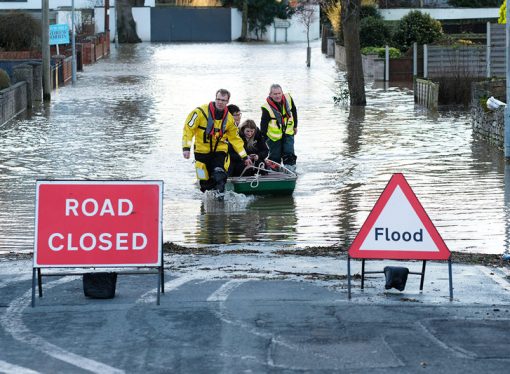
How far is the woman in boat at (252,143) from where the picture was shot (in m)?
18.0

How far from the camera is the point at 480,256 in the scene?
1236 centimetres

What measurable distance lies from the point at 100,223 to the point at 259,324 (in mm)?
1657

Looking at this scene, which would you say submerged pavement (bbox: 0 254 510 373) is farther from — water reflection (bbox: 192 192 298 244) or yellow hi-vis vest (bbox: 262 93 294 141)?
yellow hi-vis vest (bbox: 262 93 294 141)

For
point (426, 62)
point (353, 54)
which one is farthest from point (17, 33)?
point (353, 54)

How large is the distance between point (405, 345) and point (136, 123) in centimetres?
2076

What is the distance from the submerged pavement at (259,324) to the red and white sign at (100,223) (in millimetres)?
379

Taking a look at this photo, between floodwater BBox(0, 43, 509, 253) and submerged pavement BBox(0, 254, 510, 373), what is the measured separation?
268 cm

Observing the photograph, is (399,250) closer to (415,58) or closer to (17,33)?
(415,58)

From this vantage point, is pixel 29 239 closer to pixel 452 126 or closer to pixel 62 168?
pixel 62 168

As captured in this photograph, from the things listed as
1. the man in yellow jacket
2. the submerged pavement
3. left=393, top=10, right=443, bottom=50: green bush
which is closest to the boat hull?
the man in yellow jacket

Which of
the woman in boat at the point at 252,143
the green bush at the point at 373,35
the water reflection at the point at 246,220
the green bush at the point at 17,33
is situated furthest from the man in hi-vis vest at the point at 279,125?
the green bush at the point at 373,35

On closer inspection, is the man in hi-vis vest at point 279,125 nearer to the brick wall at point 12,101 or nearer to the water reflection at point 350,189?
the water reflection at point 350,189

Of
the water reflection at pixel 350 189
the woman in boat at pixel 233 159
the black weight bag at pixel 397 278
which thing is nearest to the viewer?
the black weight bag at pixel 397 278

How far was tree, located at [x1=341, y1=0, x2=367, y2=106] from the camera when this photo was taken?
33.4 metres
